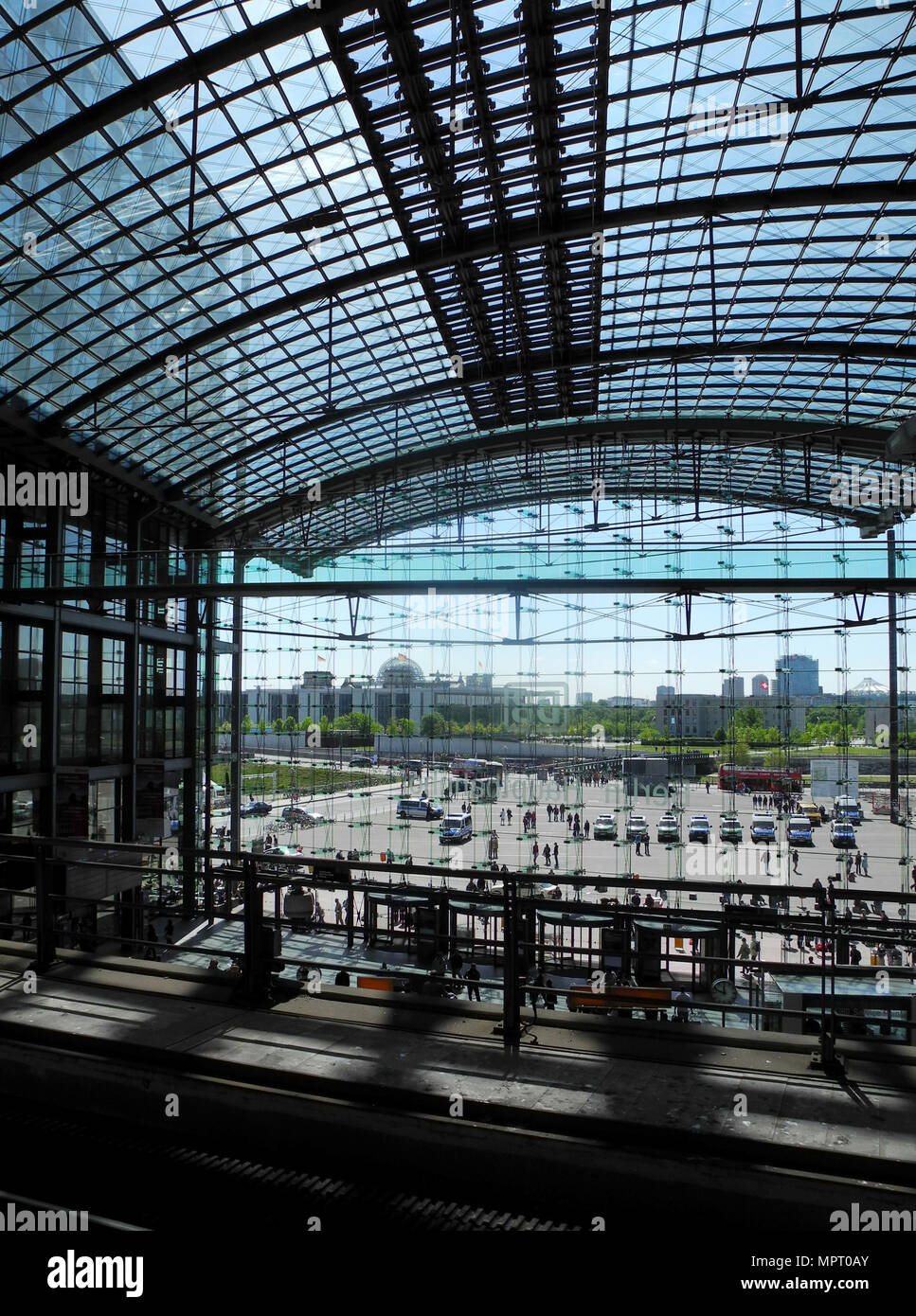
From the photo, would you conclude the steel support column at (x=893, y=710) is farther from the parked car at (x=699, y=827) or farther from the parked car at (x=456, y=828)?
the parked car at (x=456, y=828)

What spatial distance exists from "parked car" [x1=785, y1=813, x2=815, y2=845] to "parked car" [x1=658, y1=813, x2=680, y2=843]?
315 cm

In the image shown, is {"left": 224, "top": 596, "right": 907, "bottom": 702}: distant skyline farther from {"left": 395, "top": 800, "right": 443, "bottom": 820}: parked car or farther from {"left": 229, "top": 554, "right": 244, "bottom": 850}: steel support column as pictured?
{"left": 395, "top": 800, "right": 443, "bottom": 820}: parked car

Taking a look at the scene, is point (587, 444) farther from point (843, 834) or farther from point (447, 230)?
point (843, 834)

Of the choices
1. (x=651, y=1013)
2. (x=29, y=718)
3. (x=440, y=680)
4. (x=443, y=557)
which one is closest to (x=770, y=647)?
(x=440, y=680)

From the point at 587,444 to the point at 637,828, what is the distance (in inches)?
576

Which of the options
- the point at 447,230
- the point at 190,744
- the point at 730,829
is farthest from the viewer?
the point at 190,744

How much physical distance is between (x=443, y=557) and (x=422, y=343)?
11.7 m

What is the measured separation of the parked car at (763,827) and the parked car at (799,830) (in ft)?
1.66

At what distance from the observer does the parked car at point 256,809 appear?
3281 cm

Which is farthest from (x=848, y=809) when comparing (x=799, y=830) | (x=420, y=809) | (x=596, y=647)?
(x=420, y=809)

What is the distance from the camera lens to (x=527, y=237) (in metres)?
18.4

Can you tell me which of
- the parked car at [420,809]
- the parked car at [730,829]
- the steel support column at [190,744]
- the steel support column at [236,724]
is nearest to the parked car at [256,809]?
the steel support column at [236,724]

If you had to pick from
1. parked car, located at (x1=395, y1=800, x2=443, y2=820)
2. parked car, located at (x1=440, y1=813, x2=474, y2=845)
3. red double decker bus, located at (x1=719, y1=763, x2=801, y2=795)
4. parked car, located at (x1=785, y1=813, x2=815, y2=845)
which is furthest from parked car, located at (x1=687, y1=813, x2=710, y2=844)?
parked car, located at (x1=395, y1=800, x2=443, y2=820)
